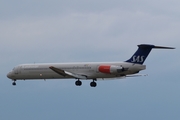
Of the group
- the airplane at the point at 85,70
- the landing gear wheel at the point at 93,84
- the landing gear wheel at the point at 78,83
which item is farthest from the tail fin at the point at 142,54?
the landing gear wheel at the point at 78,83

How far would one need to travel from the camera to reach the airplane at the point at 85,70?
81.9 meters

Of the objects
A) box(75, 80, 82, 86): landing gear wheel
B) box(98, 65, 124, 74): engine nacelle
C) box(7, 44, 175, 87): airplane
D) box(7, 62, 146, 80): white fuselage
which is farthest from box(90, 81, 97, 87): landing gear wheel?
box(98, 65, 124, 74): engine nacelle

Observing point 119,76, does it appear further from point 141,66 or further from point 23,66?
point 23,66

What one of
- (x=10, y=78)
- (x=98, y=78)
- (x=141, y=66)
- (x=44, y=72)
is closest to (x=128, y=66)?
(x=141, y=66)

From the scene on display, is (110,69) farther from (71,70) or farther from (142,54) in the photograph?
(71,70)

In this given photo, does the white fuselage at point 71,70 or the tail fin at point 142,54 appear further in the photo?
the white fuselage at point 71,70

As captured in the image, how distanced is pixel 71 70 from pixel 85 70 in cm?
227

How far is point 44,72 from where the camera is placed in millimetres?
89938

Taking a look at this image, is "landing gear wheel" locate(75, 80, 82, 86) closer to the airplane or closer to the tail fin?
the airplane

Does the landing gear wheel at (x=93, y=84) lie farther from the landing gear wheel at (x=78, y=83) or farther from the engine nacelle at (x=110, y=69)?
the engine nacelle at (x=110, y=69)

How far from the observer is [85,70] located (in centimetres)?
8700

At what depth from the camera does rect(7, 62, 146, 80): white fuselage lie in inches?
3231

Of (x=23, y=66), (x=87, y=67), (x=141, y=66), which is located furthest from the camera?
(x=23, y=66)

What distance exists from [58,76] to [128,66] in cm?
1210
